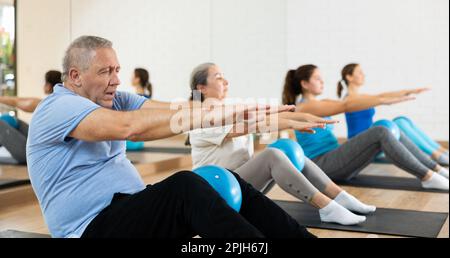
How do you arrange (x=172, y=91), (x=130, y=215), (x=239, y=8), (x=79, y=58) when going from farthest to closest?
(x=239, y=8), (x=172, y=91), (x=79, y=58), (x=130, y=215)

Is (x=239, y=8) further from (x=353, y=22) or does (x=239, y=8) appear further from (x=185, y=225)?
(x=185, y=225)

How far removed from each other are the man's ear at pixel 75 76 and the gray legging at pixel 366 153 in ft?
7.35

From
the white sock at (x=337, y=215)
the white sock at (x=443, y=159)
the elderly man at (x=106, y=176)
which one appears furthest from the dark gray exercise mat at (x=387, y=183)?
the elderly man at (x=106, y=176)

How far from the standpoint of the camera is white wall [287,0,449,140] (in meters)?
6.25

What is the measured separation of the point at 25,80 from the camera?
3.53m

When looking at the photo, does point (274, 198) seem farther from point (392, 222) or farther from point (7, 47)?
point (7, 47)

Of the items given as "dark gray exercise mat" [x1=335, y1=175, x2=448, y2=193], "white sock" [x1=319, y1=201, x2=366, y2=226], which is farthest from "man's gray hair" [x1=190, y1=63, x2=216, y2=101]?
"dark gray exercise mat" [x1=335, y1=175, x2=448, y2=193]

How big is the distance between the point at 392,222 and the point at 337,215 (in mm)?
344

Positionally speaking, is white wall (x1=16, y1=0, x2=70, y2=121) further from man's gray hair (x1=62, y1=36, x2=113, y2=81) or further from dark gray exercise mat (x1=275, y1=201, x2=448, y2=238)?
man's gray hair (x1=62, y1=36, x2=113, y2=81)

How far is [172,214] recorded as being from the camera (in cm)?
154

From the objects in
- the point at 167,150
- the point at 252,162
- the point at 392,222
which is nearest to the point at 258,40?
the point at 167,150

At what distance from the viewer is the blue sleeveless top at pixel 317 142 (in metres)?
3.60
